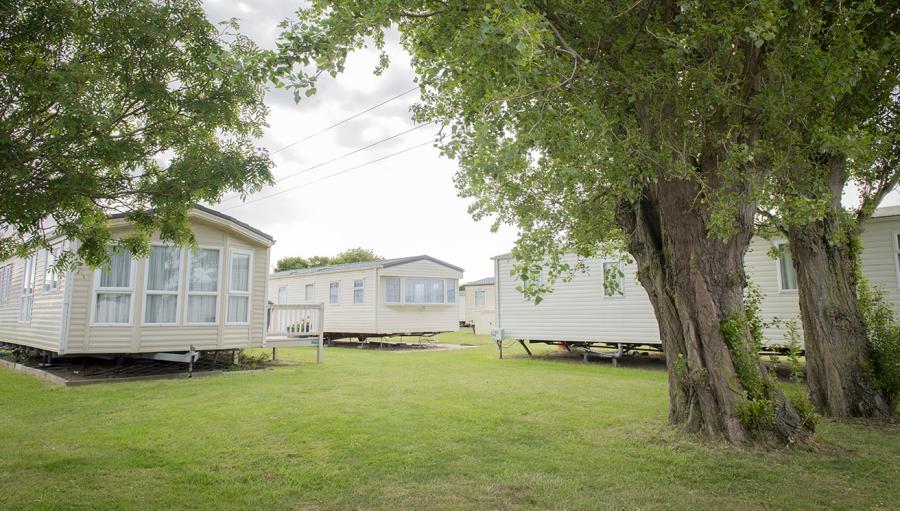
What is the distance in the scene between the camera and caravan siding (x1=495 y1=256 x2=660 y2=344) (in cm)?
1284

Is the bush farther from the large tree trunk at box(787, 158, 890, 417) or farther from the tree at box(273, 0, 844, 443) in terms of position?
the tree at box(273, 0, 844, 443)

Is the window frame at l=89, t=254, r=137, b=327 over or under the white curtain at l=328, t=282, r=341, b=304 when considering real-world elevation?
under

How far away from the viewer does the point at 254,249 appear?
484 inches

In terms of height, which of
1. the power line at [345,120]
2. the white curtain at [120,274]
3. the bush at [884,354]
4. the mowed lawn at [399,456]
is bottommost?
the mowed lawn at [399,456]

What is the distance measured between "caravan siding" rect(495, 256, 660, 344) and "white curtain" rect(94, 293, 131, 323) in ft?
26.2

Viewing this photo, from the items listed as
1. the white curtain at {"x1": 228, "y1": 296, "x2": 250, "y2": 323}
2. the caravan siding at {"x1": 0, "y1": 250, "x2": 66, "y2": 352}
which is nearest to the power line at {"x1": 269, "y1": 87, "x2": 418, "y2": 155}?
the white curtain at {"x1": 228, "y1": 296, "x2": 250, "y2": 323}

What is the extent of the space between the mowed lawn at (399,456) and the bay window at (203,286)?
257 centimetres

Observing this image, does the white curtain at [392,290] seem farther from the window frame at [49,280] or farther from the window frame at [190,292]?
the window frame at [49,280]

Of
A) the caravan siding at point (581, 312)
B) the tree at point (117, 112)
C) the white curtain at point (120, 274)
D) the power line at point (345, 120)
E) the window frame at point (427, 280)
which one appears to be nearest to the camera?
the tree at point (117, 112)

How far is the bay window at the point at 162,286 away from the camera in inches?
416

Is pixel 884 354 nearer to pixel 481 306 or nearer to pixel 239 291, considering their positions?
pixel 239 291

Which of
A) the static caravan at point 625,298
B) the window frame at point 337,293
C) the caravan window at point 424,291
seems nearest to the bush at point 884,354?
the static caravan at point 625,298

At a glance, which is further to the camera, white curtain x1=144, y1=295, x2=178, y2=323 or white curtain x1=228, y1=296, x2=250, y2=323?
white curtain x1=228, y1=296, x2=250, y2=323

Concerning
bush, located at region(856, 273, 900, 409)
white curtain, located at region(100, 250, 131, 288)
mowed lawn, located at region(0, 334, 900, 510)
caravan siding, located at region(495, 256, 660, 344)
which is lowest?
mowed lawn, located at region(0, 334, 900, 510)
